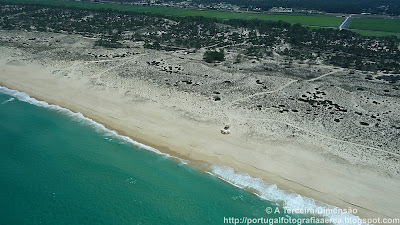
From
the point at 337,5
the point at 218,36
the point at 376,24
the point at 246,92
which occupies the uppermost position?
the point at 337,5

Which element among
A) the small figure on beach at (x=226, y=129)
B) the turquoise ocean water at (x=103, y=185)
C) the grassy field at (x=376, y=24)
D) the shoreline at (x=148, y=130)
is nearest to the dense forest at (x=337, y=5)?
the grassy field at (x=376, y=24)

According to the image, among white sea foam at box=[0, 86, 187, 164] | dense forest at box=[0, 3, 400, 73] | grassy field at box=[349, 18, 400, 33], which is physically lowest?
white sea foam at box=[0, 86, 187, 164]

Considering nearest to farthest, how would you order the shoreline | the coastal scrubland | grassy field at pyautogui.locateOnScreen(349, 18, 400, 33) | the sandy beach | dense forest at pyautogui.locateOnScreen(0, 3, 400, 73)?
the sandy beach < the shoreline < the coastal scrubland < dense forest at pyautogui.locateOnScreen(0, 3, 400, 73) < grassy field at pyautogui.locateOnScreen(349, 18, 400, 33)

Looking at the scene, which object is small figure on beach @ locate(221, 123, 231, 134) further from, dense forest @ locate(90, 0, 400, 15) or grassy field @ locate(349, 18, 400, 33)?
dense forest @ locate(90, 0, 400, 15)

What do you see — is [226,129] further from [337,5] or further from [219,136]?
[337,5]

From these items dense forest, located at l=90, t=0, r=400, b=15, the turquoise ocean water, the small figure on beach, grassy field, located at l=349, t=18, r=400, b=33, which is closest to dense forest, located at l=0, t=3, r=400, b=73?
grassy field, located at l=349, t=18, r=400, b=33

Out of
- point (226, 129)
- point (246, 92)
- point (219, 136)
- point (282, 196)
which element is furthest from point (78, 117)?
point (282, 196)
